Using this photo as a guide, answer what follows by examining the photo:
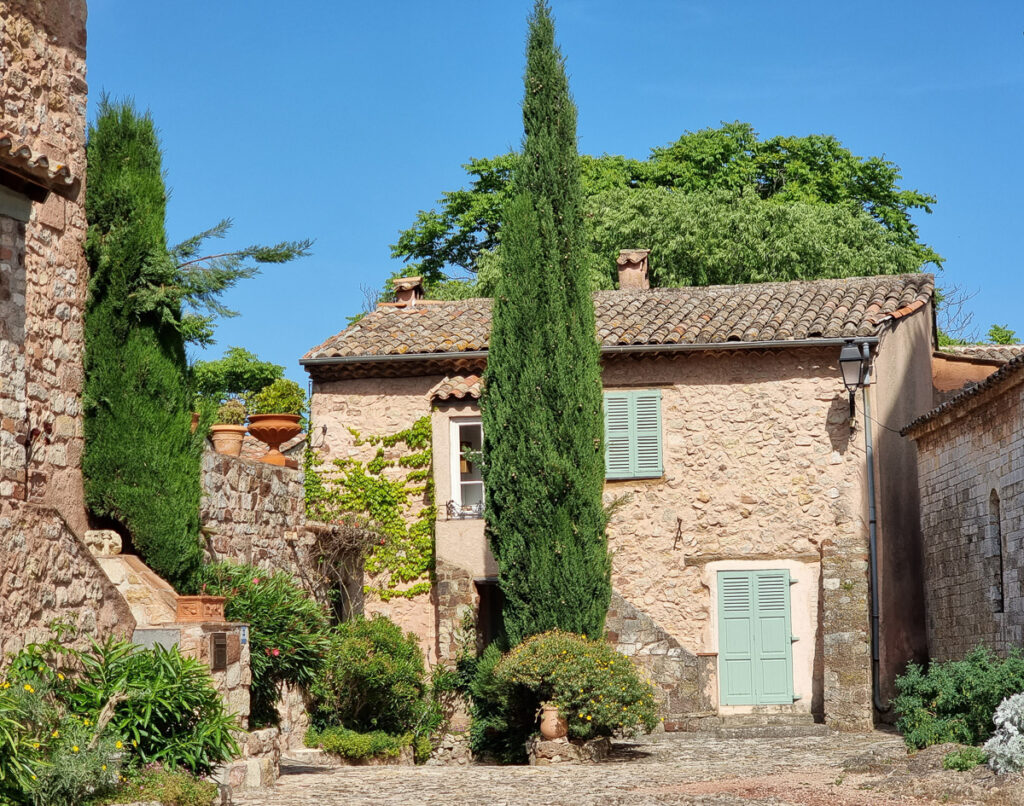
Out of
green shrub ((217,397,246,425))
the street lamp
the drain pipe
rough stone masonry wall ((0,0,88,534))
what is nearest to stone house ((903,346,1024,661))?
the drain pipe

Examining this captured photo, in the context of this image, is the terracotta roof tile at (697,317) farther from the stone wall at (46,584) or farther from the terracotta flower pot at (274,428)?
the stone wall at (46,584)

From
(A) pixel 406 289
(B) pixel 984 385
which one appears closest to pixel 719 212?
(A) pixel 406 289

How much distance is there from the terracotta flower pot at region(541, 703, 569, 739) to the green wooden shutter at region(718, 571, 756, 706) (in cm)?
412

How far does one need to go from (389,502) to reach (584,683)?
5.18 m

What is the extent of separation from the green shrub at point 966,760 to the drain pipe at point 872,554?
5.86 m

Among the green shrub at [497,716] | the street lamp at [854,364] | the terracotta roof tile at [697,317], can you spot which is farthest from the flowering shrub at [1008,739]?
the terracotta roof tile at [697,317]

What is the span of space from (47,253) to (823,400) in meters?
10.4

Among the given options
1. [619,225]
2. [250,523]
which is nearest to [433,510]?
[250,523]

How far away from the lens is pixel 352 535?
16438mm

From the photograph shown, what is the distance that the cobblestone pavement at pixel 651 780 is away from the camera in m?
9.30

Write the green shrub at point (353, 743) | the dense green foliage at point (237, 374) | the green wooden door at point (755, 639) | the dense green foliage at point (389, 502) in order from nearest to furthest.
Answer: the green shrub at point (353, 743)
the green wooden door at point (755, 639)
the dense green foliage at point (389, 502)
the dense green foliage at point (237, 374)

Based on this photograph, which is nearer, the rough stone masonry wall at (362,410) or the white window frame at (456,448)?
the white window frame at (456,448)

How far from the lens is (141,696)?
28.3ft

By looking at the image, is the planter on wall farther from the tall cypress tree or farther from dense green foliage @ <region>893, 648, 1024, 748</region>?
dense green foliage @ <region>893, 648, 1024, 748</region>
